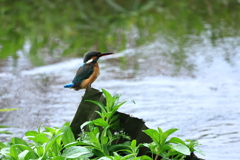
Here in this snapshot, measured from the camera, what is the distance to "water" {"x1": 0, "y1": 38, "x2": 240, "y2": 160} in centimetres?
440

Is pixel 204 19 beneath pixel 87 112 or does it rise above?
above

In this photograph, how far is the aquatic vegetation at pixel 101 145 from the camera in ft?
7.00

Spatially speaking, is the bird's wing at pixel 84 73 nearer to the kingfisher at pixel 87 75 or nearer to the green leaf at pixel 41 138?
the kingfisher at pixel 87 75

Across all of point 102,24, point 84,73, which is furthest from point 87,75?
point 102,24

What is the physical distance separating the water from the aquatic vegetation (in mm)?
1444

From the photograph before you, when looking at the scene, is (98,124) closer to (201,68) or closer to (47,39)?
(201,68)

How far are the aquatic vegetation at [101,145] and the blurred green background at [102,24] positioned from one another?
179 inches

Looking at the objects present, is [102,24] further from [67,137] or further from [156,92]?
[67,137]

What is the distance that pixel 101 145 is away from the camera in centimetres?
232

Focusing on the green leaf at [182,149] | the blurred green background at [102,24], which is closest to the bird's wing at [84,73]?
the green leaf at [182,149]

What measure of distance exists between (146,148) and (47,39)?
609 centimetres

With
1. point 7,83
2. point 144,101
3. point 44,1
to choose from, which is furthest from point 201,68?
point 44,1

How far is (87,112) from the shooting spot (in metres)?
2.65

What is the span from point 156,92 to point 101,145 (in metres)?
3.23
